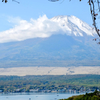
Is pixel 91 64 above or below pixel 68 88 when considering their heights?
above

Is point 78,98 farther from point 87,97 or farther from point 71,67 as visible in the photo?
point 71,67

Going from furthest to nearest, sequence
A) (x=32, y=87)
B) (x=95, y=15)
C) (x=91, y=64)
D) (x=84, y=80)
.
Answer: (x=91, y=64)
(x=84, y=80)
(x=32, y=87)
(x=95, y=15)

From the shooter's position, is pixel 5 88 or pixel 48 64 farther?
pixel 48 64

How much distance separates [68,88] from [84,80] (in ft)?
75.1

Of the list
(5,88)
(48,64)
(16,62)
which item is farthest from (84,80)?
(16,62)

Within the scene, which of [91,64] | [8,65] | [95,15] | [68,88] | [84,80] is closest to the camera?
[95,15]

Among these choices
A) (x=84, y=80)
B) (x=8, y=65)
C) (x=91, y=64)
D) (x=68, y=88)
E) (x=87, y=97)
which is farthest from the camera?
(x=8, y=65)

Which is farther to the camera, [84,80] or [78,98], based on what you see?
[84,80]

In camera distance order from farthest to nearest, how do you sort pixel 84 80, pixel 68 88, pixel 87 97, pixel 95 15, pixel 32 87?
pixel 84 80
pixel 32 87
pixel 68 88
pixel 87 97
pixel 95 15

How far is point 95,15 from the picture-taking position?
21.4 feet

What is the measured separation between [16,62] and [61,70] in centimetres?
3300

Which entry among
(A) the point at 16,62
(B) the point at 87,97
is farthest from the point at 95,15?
(A) the point at 16,62

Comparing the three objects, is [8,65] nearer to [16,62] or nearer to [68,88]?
[16,62]

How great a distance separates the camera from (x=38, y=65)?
199 meters
